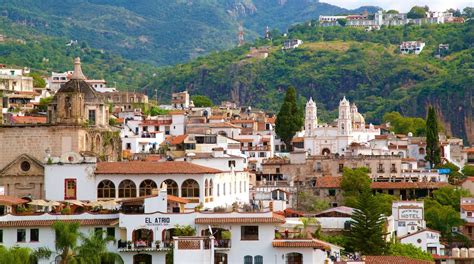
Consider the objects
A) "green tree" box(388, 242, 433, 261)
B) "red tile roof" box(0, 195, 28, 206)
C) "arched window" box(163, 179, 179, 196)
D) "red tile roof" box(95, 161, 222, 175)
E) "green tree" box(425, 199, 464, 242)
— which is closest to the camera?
"red tile roof" box(0, 195, 28, 206)

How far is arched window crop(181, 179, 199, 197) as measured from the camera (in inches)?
3118

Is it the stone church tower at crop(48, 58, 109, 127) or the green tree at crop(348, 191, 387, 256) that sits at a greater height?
the stone church tower at crop(48, 58, 109, 127)

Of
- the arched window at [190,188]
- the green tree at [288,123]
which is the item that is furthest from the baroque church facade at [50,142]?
the green tree at [288,123]

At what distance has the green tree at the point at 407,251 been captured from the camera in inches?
3355

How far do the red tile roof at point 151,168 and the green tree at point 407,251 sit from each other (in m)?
12.1

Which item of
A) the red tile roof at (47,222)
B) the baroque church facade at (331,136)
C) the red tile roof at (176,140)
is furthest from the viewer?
the baroque church facade at (331,136)

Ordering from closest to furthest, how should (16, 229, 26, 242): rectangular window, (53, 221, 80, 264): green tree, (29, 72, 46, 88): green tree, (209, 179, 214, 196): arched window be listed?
(53, 221, 80, 264): green tree → (16, 229, 26, 242): rectangular window → (209, 179, 214, 196): arched window → (29, 72, 46, 88): green tree

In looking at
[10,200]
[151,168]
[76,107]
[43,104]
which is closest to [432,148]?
[43,104]

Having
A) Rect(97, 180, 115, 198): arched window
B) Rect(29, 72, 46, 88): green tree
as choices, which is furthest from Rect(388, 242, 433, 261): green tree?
Rect(29, 72, 46, 88): green tree

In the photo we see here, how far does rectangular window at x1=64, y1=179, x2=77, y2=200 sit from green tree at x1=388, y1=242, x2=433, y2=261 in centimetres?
1859

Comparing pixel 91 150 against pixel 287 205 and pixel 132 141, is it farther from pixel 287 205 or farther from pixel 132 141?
pixel 132 141

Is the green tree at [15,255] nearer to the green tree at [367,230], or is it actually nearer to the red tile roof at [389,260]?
the red tile roof at [389,260]

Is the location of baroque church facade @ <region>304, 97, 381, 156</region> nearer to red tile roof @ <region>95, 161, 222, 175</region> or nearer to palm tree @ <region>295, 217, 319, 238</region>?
palm tree @ <region>295, 217, 319, 238</region>

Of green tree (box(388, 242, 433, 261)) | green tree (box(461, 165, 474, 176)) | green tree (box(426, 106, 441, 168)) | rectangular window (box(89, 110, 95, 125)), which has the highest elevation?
rectangular window (box(89, 110, 95, 125))
